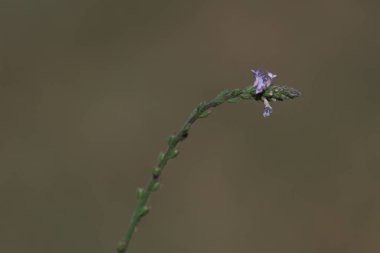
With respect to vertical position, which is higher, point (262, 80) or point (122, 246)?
point (262, 80)

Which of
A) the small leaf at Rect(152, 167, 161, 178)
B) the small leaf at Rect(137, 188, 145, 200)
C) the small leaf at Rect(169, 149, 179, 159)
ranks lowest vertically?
the small leaf at Rect(137, 188, 145, 200)

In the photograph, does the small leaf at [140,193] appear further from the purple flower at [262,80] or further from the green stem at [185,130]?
the purple flower at [262,80]

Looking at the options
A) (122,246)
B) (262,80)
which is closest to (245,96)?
(262,80)

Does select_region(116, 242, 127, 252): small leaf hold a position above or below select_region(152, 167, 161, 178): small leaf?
below

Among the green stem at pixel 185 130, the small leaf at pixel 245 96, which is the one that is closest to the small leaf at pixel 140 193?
the green stem at pixel 185 130

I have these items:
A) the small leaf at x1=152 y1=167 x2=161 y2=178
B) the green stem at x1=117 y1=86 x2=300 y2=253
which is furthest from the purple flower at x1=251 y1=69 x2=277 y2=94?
the small leaf at x1=152 y1=167 x2=161 y2=178

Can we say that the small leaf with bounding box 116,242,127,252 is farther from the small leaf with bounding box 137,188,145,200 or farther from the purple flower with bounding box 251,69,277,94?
the purple flower with bounding box 251,69,277,94

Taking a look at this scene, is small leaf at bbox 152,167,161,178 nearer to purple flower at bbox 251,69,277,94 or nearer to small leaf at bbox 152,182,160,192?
small leaf at bbox 152,182,160,192

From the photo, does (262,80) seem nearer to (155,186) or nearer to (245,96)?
(245,96)

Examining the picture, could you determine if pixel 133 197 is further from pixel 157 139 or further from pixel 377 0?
pixel 377 0
